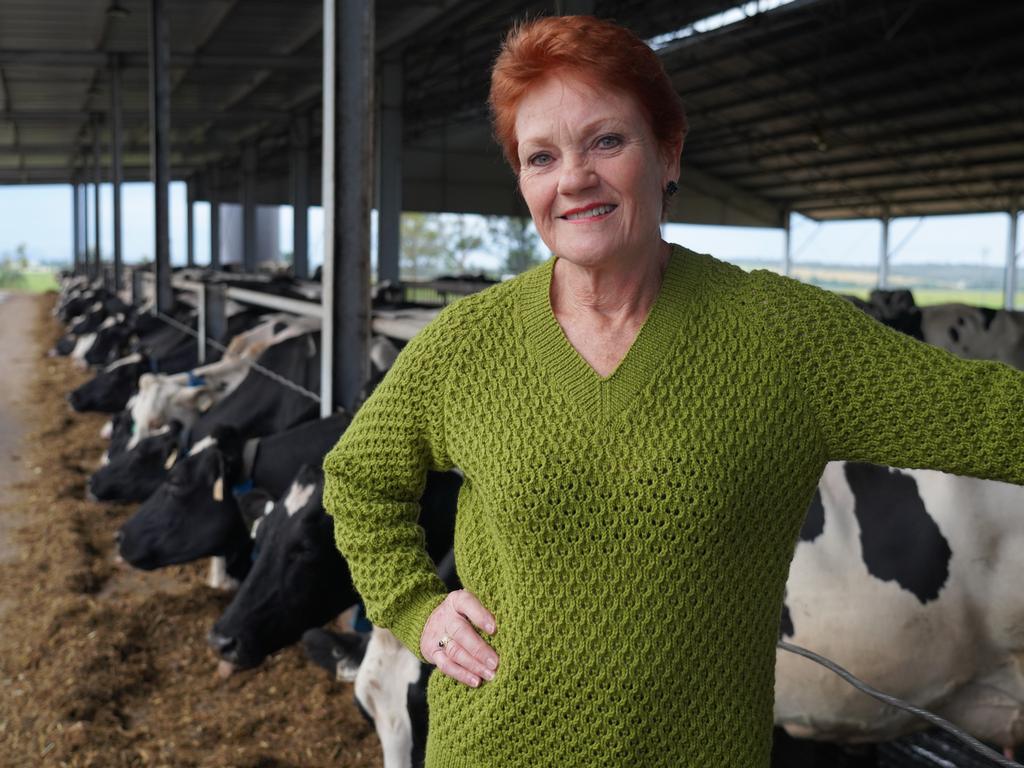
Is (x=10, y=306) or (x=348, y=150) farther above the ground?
(x=348, y=150)

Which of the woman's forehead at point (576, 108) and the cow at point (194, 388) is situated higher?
the woman's forehead at point (576, 108)

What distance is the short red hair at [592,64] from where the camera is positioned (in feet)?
4.50

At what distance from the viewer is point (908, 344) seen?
138 centimetres

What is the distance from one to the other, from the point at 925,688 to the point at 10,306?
34387mm

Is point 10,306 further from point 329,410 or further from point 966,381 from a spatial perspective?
point 966,381

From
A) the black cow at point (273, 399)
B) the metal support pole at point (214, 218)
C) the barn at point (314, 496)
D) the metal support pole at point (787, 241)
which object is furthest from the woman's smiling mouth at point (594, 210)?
the metal support pole at point (214, 218)

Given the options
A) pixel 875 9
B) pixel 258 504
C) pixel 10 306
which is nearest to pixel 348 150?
pixel 258 504

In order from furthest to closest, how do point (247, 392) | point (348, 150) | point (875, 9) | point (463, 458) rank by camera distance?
point (875, 9) → point (247, 392) → point (348, 150) → point (463, 458)

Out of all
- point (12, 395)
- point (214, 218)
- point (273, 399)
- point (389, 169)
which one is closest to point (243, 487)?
point (273, 399)

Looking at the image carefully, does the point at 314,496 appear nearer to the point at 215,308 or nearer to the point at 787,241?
the point at 215,308

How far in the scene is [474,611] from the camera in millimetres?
1525

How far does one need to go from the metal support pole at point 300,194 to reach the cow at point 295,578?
17.1 metres

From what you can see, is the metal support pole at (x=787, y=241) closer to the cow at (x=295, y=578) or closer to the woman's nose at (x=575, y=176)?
the cow at (x=295, y=578)

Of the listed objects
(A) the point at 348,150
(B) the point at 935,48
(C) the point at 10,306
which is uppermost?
(B) the point at 935,48
